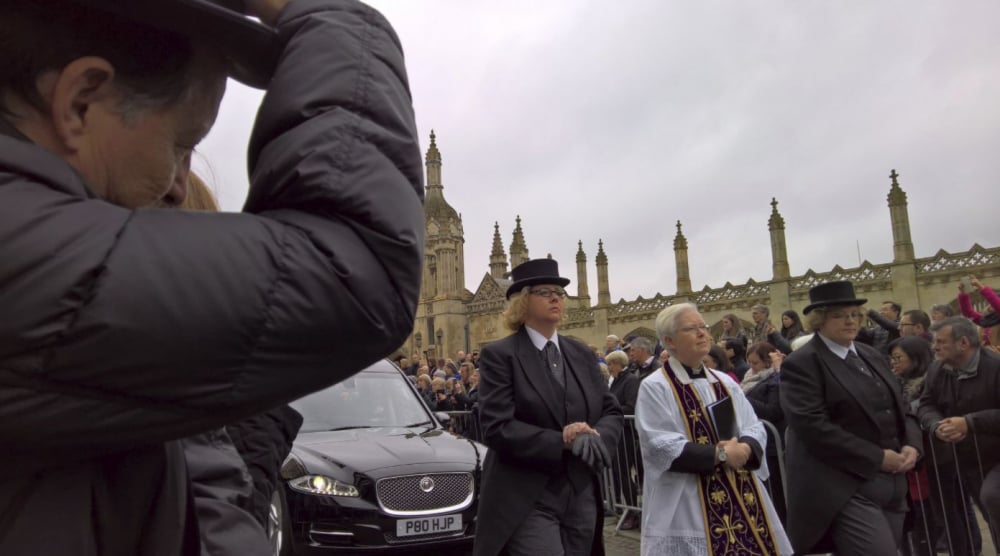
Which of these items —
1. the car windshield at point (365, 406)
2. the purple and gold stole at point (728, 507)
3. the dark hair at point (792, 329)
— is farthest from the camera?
the dark hair at point (792, 329)

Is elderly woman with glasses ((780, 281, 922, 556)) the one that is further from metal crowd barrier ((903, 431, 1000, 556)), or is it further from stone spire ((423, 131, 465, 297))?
stone spire ((423, 131, 465, 297))

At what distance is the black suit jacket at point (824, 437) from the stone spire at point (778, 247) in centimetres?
3368

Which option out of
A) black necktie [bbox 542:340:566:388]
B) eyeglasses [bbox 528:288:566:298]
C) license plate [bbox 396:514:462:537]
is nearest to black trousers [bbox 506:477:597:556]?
black necktie [bbox 542:340:566:388]

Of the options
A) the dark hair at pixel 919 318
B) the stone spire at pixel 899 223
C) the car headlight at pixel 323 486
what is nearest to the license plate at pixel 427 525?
the car headlight at pixel 323 486

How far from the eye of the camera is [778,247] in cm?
3834

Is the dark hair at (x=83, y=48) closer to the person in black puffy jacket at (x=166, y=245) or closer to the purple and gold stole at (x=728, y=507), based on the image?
the person in black puffy jacket at (x=166, y=245)

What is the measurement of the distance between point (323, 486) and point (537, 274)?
3218mm

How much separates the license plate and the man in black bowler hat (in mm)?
2379

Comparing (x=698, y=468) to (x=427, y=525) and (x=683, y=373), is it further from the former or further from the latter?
(x=427, y=525)

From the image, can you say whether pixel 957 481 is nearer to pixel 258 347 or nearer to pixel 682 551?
pixel 682 551

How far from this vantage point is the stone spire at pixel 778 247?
3766cm

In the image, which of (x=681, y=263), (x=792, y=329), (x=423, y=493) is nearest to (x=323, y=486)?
(x=423, y=493)

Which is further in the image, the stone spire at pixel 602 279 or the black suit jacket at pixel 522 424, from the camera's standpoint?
the stone spire at pixel 602 279

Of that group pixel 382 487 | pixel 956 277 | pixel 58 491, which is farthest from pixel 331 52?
pixel 956 277
